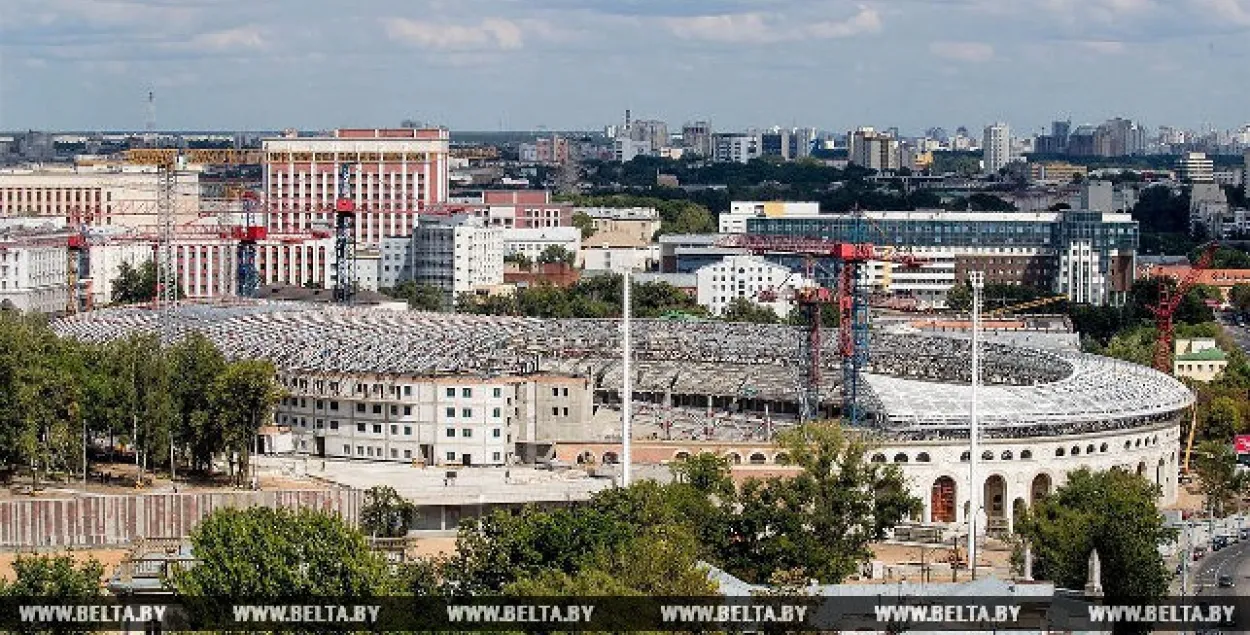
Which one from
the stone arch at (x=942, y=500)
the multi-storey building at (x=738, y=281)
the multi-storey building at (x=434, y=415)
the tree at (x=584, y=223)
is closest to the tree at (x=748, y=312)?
the multi-storey building at (x=738, y=281)

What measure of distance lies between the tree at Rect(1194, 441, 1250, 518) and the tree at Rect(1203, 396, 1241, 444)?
25.8ft

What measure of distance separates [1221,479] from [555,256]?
231 ft

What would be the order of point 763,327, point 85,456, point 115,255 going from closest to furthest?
point 85,456 < point 763,327 < point 115,255

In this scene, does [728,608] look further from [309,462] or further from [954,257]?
[954,257]

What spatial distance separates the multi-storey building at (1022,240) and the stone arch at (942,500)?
2558 inches

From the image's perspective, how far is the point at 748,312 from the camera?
108 metres

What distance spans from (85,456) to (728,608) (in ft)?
72.6

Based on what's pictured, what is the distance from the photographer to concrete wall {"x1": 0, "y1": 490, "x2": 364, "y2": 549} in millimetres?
48188

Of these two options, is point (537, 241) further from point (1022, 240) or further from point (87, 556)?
point (87, 556)

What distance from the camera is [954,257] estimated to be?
440 feet

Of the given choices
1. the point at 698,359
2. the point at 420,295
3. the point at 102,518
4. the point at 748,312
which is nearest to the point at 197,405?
the point at 102,518

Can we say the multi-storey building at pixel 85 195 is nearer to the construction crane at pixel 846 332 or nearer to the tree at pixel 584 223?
the tree at pixel 584 223

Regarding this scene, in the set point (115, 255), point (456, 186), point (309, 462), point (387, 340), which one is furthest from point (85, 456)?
point (456, 186)

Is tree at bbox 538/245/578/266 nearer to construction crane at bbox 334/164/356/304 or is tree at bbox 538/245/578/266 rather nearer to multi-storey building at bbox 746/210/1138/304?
multi-storey building at bbox 746/210/1138/304
